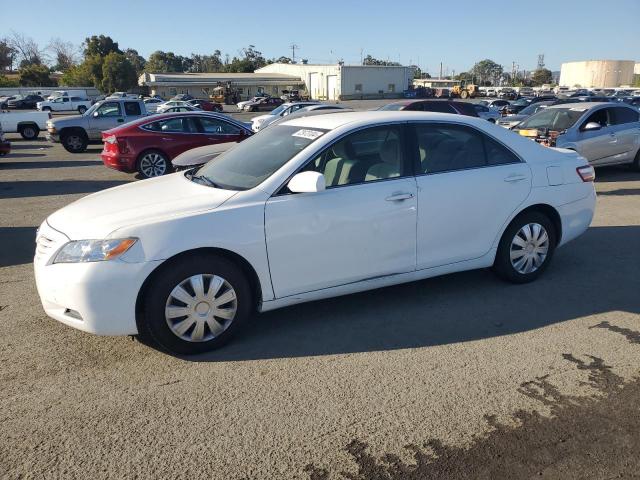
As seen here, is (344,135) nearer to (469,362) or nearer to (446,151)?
(446,151)

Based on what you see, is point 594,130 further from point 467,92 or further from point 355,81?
point 355,81

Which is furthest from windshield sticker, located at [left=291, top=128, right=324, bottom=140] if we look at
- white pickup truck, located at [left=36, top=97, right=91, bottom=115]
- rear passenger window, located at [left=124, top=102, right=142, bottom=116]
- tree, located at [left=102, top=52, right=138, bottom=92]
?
tree, located at [left=102, top=52, right=138, bottom=92]

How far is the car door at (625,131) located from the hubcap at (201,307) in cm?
1005

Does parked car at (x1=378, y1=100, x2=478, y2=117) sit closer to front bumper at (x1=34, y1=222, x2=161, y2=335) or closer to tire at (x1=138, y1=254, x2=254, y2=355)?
tire at (x1=138, y1=254, x2=254, y2=355)

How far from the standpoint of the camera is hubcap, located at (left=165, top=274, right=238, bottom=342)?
3562mm

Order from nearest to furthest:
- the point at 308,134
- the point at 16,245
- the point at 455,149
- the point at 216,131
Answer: the point at 308,134
the point at 455,149
the point at 16,245
the point at 216,131

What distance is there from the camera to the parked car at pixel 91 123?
1705 centimetres

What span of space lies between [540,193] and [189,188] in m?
3.12

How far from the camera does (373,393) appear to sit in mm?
3262

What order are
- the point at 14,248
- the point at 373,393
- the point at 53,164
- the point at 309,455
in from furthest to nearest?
1. the point at 53,164
2. the point at 14,248
3. the point at 373,393
4. the point at 309,455

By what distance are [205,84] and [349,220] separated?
81486 millimetres

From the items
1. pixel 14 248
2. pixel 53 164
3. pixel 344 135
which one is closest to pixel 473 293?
pixel 344 135

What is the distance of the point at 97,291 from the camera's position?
3.38 metres

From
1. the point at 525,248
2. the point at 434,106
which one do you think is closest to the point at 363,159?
the point at 525,248
